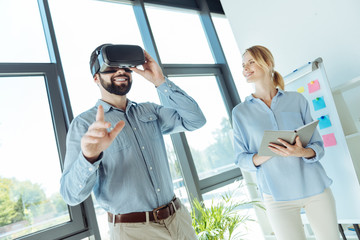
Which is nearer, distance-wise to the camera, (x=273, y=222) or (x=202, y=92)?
(x=273, y=222)

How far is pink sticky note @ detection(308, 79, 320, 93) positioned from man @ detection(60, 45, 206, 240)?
130cm

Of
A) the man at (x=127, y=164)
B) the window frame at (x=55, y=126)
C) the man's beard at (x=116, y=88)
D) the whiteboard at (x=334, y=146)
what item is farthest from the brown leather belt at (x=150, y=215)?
the whiteboard at (x=334, y=146)

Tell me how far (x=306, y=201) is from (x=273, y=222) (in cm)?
20

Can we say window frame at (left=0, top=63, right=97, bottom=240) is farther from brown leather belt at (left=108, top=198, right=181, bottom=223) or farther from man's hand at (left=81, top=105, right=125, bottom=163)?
man's hand at (left=81, top=105, right=125, bottom=163)

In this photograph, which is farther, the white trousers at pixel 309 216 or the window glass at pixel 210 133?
the window glass at pixel 210 133

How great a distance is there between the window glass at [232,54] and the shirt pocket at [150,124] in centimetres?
214

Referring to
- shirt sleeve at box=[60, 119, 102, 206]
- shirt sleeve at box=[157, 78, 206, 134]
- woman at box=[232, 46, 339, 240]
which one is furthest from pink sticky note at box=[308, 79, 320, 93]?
shirt sleeve at box=[60, 119, 102, 206]

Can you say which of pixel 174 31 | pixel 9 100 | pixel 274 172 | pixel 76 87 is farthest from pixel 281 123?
pixel 174 31

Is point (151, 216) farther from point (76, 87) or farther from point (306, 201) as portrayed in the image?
point (76, 87)

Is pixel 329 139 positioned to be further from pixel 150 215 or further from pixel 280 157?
pixel 150 215

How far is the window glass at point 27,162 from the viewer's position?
1.85 metres

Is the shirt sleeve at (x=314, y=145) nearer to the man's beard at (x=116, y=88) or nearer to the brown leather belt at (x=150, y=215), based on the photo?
the brown leather belt at (x=150, y=215)

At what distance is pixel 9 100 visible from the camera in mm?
2031

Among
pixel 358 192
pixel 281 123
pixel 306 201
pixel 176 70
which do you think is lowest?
pixel 358 192
